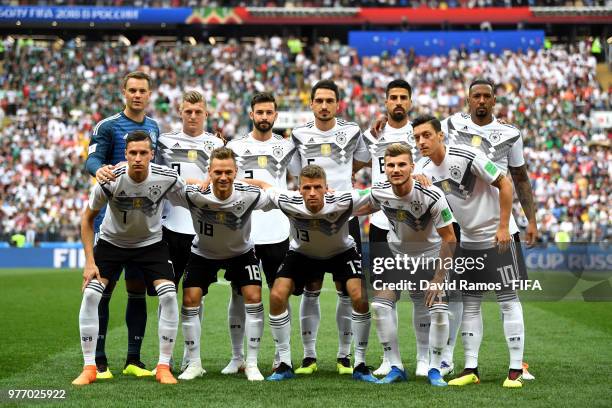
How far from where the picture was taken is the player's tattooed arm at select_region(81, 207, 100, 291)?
792 cm

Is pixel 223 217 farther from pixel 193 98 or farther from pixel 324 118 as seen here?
pixel 324 118

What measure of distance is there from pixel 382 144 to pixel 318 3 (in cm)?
3557

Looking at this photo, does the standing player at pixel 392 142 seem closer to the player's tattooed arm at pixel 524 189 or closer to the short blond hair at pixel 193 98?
the player's tattooed arm at pixel 524 189

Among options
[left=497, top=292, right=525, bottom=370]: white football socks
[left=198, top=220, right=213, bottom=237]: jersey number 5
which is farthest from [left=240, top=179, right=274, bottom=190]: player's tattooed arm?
[left=497, top=292, right=525, bottom=370]: white football socks

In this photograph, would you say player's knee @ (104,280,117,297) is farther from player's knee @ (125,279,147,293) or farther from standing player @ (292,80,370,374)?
standing player @ (292,80,370,374)

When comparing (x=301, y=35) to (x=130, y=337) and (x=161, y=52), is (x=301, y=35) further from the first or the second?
(x=130, y=337)

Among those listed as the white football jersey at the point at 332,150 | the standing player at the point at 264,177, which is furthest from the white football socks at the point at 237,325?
the white football jersey at the point at 332,150

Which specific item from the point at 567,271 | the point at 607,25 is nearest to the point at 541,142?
the point at 607,25

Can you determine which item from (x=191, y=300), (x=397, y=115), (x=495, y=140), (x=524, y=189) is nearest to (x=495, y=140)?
(x=495, y=140)

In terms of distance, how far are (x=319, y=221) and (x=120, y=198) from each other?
1.70 meters

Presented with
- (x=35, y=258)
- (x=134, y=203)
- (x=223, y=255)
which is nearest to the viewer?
(x=134, y=203)

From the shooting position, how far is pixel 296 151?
905cm

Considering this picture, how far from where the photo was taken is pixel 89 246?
7.92m

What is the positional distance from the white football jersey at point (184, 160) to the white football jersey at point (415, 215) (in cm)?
172
